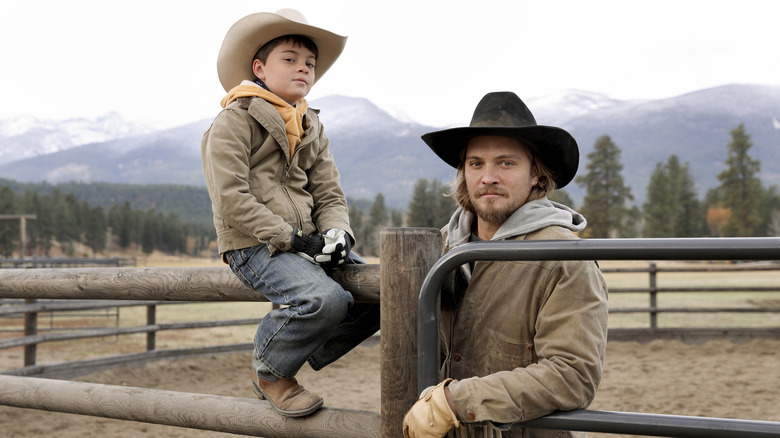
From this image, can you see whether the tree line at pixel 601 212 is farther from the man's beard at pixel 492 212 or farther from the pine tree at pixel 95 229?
the man's beard at pixel 492 212

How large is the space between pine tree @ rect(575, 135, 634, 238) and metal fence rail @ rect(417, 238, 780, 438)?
69.6 metres

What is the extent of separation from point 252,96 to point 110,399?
1087 millimetres

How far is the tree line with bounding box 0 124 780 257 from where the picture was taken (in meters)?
62.7

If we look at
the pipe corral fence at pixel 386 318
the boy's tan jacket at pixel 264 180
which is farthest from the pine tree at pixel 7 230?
the boy's tan jacket at pixel 264 180

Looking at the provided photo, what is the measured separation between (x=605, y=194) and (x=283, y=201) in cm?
7313

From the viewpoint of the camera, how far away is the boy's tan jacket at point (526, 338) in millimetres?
1308

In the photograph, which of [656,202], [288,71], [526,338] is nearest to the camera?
[526,338]

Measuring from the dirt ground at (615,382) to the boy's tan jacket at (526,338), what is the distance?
3.27 meters

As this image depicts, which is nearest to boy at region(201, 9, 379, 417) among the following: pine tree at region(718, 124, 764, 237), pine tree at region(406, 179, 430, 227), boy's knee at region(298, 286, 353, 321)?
boy's knee at region(298, 286, 353, 321)

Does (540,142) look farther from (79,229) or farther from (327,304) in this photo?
(79,229)

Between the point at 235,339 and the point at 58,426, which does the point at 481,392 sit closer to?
the point at 58,426

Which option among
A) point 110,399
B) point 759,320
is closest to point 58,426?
point 110,399

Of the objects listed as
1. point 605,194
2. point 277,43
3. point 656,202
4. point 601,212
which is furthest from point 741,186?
point 277,43

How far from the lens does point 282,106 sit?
195cm
